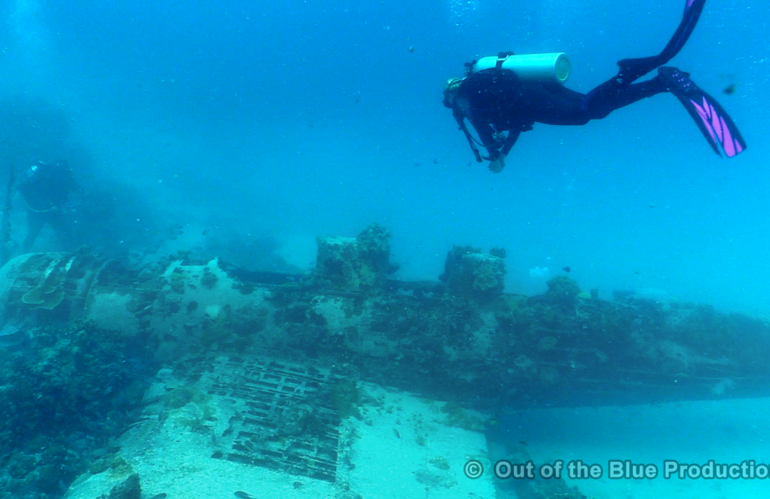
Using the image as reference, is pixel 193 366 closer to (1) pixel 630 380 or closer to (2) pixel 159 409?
(2) pixel 159 409

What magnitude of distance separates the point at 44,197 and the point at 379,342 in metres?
16.3

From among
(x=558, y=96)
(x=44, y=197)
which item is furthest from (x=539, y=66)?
(x=44, y=197)

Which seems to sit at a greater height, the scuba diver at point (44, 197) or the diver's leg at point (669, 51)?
the scuba diver at point (44, 197)

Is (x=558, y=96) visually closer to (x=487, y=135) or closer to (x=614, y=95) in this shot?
(x=614, y=95)

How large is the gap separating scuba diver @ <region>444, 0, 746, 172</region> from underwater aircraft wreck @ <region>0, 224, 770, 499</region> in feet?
11.9

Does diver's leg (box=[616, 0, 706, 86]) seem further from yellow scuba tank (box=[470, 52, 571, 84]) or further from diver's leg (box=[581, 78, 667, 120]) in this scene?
yellow scuba tank (box=[470, 52, 571, 84])

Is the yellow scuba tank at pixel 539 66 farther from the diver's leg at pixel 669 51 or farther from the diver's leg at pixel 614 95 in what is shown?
the diver's leg at pixel 669 51

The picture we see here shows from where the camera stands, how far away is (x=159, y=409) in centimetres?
611

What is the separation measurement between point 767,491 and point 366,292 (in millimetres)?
11830

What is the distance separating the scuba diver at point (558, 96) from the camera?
4445mm

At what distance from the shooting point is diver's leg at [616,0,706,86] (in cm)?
430

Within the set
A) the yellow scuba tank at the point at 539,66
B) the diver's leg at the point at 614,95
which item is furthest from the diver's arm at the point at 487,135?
the diver's leg at the point at 614,95

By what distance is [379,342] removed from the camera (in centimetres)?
796

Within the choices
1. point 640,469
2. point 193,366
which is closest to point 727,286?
point 640,469
